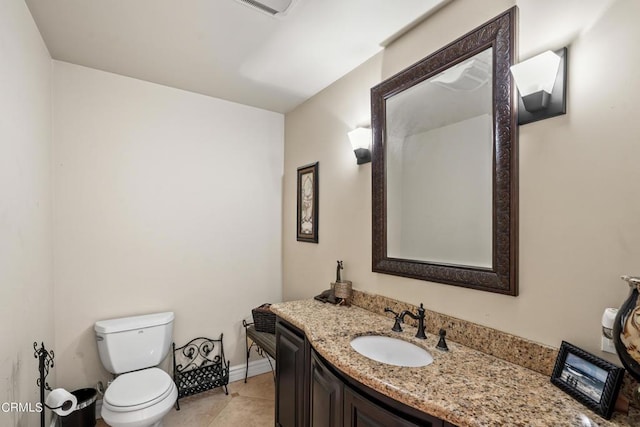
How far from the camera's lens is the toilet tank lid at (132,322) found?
2188 mm

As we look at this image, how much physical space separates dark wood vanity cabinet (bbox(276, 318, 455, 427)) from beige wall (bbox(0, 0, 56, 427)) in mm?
1258

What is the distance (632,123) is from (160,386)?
102 inches

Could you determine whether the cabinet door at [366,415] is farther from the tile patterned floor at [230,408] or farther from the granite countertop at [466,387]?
the tile patterned floor at [230,408]

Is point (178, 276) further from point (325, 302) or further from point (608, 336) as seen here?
point (608, 336)

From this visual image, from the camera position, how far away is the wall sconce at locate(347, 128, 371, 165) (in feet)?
6.75

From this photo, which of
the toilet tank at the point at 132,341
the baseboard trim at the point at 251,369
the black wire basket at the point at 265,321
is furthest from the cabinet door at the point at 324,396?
the baseboard trim at the point at 251,369

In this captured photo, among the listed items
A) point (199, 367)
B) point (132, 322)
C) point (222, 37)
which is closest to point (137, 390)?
point (132, 322)

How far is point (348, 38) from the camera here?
1.88m

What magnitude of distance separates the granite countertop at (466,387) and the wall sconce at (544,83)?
0.98 meters

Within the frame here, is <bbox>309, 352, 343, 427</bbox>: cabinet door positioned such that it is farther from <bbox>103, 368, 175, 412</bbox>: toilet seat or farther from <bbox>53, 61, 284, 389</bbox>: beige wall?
<bbox>53, 61, 284, 389</bbox>: beige wall

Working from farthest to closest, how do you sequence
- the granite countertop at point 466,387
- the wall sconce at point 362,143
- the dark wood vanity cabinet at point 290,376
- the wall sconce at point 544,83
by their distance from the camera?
the wall sconce at point 362,143 < the dark wood vanity cabinet at point 290,376 < the wall sconce at point 544,83 < the granite countertop at point 466,387

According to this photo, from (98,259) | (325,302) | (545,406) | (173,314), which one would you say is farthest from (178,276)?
(545,406)

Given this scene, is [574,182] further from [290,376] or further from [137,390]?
[137,390]

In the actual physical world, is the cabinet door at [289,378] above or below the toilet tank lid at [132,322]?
below
